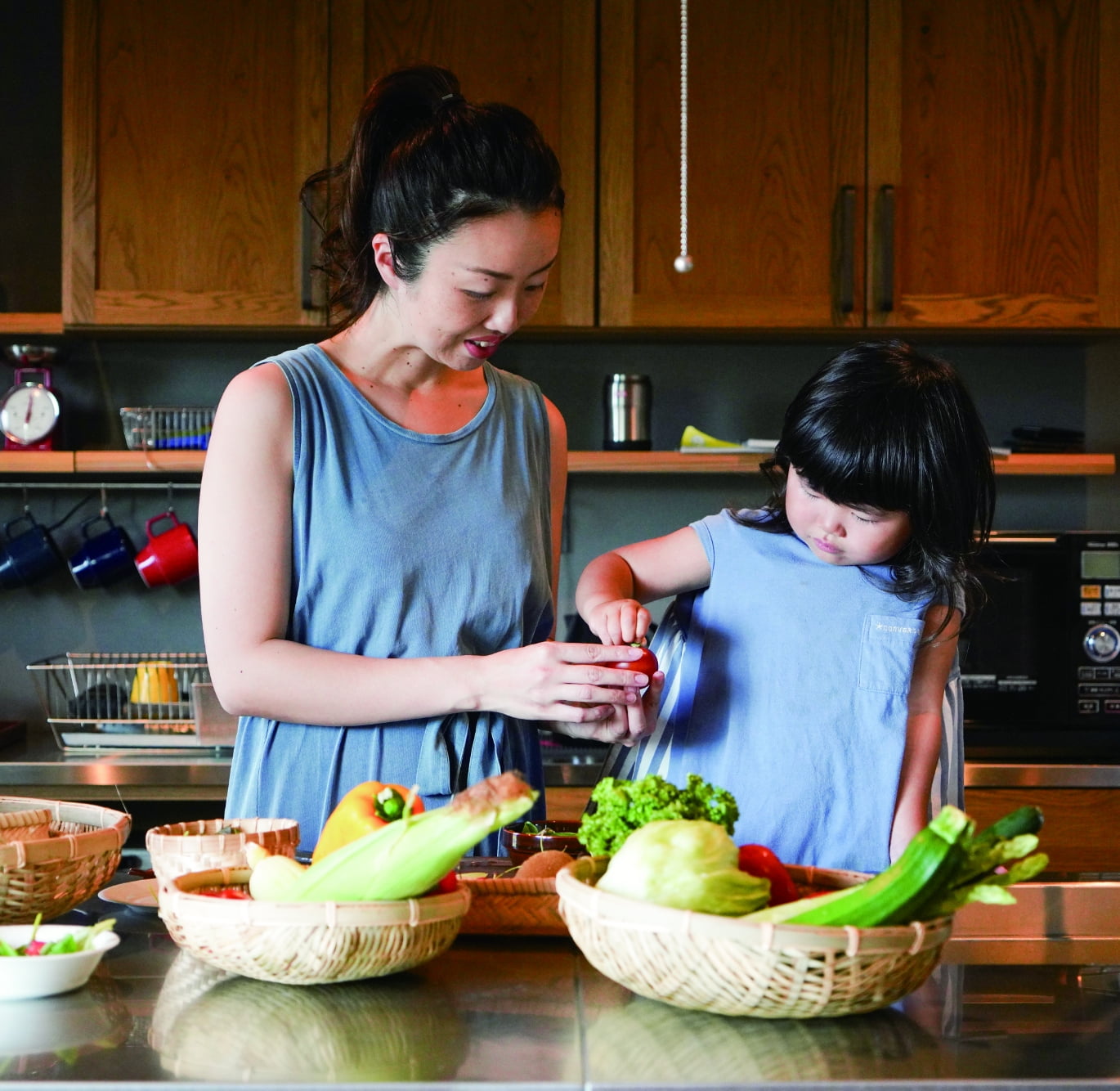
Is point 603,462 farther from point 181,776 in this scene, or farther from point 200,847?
point 200,847

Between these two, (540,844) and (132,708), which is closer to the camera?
(540,844)

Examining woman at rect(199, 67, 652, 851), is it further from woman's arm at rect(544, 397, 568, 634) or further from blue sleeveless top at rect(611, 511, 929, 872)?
blue sleeveless top at rect(611, 511, 929, 872)

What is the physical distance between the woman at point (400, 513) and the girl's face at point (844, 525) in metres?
0.30

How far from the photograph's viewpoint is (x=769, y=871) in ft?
3.05

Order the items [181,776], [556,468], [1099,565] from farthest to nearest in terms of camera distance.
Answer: [1099,565], [181,776], [556,468]

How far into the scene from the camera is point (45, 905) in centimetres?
103

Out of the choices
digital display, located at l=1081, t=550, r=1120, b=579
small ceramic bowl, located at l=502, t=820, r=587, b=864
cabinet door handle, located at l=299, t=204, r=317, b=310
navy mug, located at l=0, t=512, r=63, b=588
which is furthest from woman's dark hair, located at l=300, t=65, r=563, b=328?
navy mug, located at l=0, t=512, r=63, b=588

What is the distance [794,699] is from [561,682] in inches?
15.0

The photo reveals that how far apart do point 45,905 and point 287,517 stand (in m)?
0.48

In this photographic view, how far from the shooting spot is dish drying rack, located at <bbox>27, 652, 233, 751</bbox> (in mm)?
2666

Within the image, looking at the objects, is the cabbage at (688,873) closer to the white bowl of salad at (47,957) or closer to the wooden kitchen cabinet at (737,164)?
the white bowl of salad at (47,957)

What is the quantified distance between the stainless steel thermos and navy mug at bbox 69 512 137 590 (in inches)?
43.4

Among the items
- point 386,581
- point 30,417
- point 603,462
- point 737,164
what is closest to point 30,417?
point 30,417

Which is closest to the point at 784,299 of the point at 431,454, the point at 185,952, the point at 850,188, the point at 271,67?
the point at 850,188
